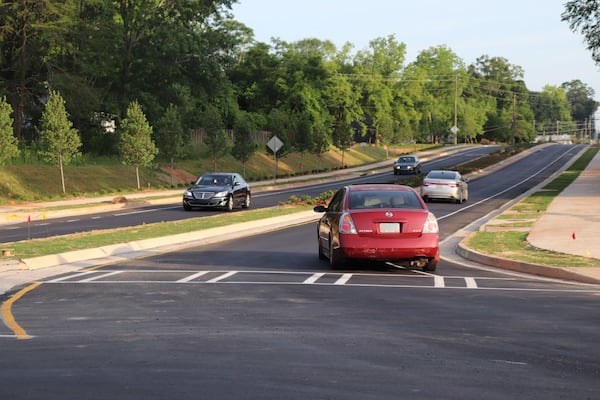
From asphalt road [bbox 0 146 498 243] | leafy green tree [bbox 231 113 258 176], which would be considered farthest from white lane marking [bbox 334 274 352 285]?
leafy green tree [bbox 231 113 258 176]

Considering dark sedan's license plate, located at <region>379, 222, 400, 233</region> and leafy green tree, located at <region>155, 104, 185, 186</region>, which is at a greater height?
leafy green tree, located at <region>155, 104, 185, 186</region>

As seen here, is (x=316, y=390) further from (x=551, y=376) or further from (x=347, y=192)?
(x=347, y=192)

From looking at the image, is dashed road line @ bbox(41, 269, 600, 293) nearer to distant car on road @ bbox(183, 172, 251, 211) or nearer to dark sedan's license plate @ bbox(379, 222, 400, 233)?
dark sedan's license plate @ bbox(379, 222, 400, 233)

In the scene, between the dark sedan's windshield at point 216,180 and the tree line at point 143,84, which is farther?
the tree line at point 143,84

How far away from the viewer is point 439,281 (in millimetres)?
13898

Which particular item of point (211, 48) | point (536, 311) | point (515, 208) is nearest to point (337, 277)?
point (536, 311)

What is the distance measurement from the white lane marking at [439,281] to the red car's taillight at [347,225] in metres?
1.63

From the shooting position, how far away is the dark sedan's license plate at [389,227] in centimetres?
1475

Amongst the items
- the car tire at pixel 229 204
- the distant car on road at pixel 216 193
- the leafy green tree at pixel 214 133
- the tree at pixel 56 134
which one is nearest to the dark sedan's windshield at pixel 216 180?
the distant car on road at pixel 216 193

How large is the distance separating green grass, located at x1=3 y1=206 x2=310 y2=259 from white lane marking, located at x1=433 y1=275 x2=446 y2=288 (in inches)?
306

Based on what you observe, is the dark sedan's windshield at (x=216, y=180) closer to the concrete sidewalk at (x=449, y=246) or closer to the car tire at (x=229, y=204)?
the car tire at (x=229, y=204)

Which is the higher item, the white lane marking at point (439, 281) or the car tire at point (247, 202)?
the white lane marking at point (439, 281)

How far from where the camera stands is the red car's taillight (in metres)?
14.9

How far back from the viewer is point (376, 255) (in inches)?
579
